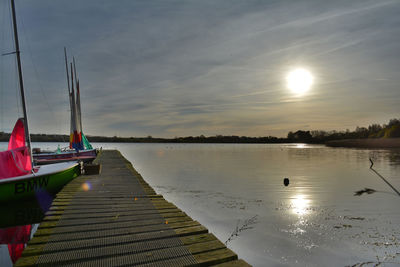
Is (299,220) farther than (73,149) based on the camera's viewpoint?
No

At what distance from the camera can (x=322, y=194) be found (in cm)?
1684

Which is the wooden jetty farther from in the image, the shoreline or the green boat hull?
the shoreline

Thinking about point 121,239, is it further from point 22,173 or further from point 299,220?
point 22,173

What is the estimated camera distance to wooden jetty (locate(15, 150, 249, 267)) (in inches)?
190

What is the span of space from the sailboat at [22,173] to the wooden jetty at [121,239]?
3796 millimetres

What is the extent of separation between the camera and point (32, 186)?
39.9ft

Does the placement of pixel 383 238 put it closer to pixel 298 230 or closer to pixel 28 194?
pixel 298 230

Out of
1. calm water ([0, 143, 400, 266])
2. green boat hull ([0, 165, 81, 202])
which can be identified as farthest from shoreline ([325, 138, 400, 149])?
green boat hull ([0, 165, 81, 202])

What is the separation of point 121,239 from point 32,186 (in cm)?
882

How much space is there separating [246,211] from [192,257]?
26.9ft

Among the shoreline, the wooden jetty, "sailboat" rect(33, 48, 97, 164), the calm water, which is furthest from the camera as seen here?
the shoreline

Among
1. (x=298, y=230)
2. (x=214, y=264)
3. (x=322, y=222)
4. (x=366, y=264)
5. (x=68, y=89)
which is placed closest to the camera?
(x=214, y=264)

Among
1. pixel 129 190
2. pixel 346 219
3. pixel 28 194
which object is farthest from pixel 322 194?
pixel 28 194

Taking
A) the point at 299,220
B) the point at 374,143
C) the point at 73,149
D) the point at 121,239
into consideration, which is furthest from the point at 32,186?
the point at 374,143
